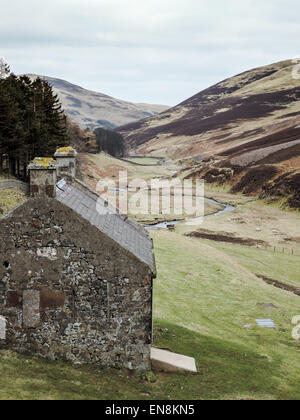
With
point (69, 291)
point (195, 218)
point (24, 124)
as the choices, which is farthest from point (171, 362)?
point (195, 218)

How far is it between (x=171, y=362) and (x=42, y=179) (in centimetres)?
880

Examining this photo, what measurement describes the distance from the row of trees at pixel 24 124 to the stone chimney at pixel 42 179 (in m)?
34.6

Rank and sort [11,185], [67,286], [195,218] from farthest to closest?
[195,218] < [11,185] < [67,286]

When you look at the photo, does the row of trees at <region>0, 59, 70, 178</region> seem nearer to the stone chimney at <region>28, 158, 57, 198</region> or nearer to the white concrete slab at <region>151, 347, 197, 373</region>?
the stone chimney at <region>28, 158, 57, 198</region>

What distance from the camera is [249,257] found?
45.8 m

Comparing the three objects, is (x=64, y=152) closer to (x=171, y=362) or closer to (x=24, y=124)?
(x=171, y=362)

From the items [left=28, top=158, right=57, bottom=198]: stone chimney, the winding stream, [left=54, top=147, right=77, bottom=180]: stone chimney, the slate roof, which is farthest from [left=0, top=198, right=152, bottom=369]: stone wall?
the winding stream

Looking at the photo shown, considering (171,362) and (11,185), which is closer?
(171,362)

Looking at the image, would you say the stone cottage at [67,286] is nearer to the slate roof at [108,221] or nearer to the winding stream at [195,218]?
the slate roof at [108,221]

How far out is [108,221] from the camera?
17.0 meters

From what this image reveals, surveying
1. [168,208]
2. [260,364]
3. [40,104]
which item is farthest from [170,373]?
[168,208]

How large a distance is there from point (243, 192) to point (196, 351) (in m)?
85.2

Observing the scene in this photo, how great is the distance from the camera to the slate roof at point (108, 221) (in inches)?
579

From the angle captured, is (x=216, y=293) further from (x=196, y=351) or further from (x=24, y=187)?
(x=24, y=187)
